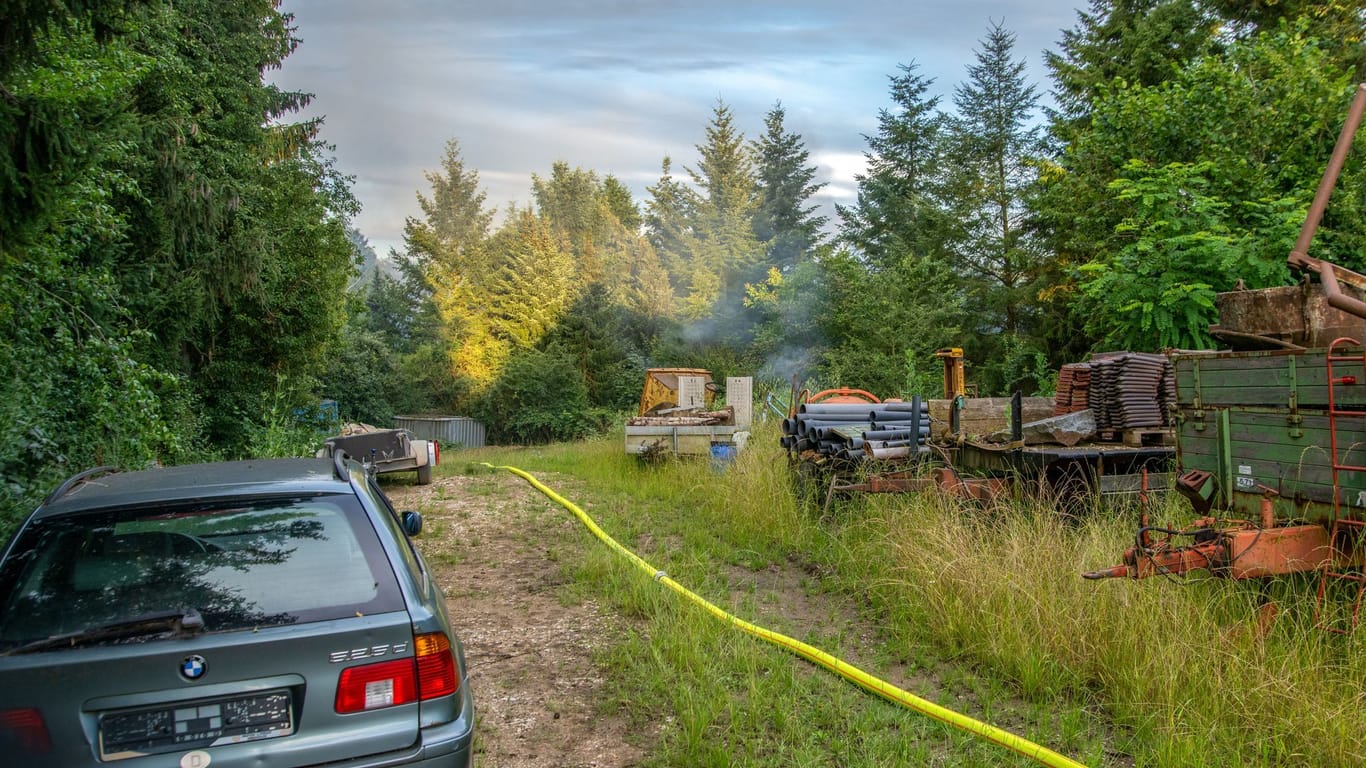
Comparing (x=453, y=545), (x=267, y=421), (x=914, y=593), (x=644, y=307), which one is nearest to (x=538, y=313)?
(x=644, y=307)

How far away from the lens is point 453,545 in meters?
8.48

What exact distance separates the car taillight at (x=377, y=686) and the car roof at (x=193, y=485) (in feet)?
2.42

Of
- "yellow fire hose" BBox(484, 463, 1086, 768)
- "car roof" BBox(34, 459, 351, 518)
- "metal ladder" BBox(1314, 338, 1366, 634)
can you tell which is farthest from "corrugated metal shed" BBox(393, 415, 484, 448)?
"metal ladder" BBox(1314, 338, 1366, 634)

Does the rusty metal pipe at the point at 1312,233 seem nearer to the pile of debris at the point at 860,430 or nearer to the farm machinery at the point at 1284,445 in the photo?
the farm machinery at the point at 1284,445

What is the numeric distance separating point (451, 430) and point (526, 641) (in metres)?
30.0

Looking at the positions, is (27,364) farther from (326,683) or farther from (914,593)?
(914,593)

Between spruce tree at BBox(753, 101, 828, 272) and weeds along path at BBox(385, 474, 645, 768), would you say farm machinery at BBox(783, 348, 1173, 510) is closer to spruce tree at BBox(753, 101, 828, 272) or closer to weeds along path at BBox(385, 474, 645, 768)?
weeds along path at BBox(385, 474, 645, 768)

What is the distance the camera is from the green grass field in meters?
3.54

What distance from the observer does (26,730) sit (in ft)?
7.38

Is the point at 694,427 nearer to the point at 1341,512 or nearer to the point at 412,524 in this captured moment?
the point at 412,524

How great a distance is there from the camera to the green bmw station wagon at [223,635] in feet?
7.59

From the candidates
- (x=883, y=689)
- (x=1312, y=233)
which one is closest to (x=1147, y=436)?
(x=1312, y=233)

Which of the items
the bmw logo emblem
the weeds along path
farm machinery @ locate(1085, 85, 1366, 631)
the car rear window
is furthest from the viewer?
farm machinery @ locate(1085, 85, 1366, 631)

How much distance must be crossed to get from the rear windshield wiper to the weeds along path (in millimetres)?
1647
